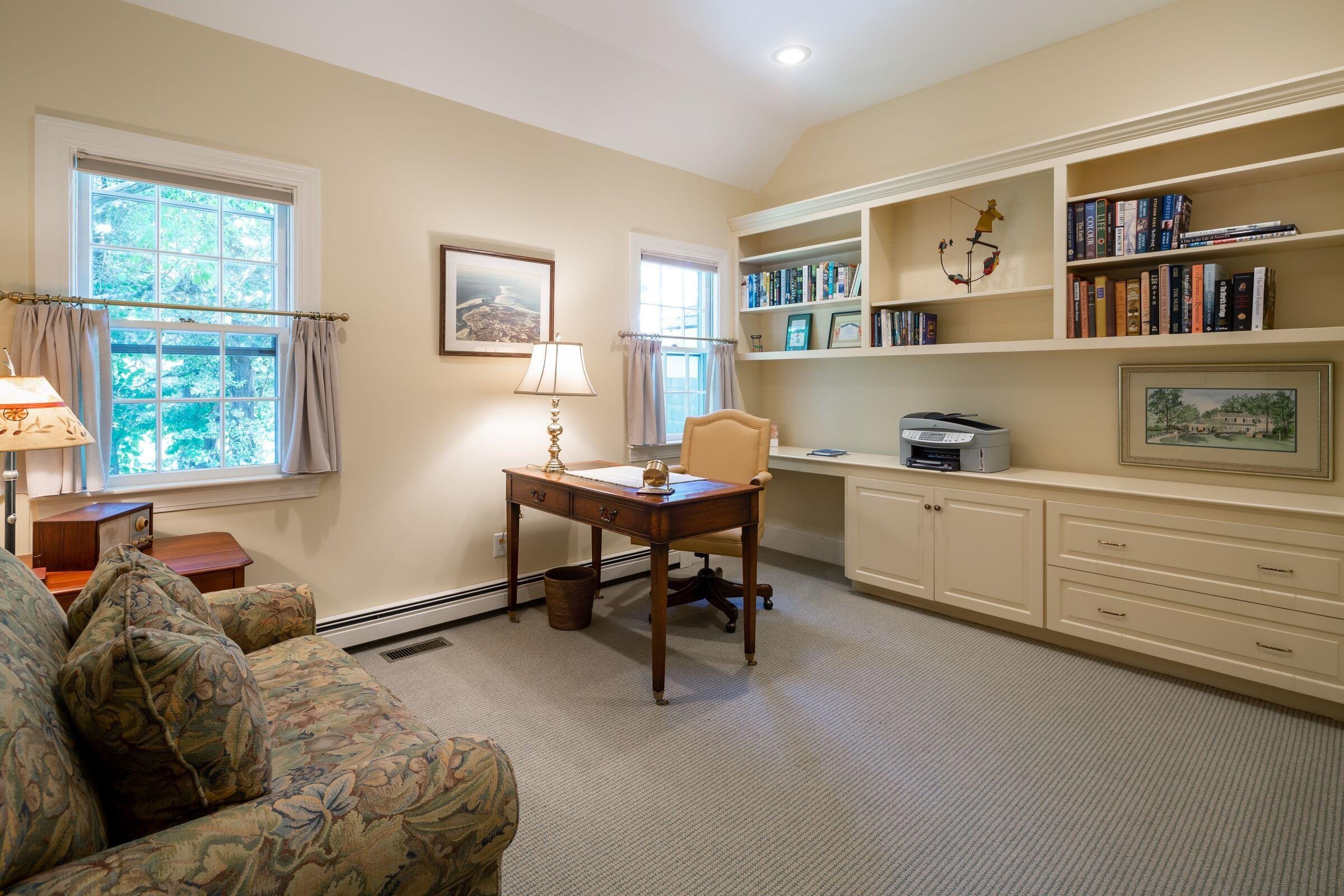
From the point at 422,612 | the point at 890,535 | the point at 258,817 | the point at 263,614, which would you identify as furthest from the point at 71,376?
the point at 890,535

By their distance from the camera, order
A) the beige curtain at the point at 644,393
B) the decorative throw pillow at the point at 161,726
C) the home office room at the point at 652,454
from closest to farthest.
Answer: the decorative throw pillow at the point at 161,726
the home office room at the point at 652,454
the beige curtain at the point at 644,393

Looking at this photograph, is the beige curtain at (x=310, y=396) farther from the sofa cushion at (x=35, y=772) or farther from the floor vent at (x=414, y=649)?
the sofa cushion at (x=35, y=772)

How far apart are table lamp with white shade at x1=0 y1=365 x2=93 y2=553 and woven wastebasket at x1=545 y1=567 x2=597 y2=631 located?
6.18 ft

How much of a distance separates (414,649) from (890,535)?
2467 mm

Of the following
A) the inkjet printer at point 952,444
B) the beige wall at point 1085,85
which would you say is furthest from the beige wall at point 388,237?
the inkjet printer at point 952,444

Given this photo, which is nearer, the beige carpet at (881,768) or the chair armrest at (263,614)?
the beige carpet at (881,768)

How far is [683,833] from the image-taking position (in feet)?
6.03

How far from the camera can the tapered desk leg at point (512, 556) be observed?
11.2 ft

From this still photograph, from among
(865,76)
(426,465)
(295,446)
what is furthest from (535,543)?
(865,76)

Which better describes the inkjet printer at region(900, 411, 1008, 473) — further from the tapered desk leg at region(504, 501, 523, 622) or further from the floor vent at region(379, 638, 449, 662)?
the floor vent at region(379, 638, 449, 662)

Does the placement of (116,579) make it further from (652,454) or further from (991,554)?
(991,554)

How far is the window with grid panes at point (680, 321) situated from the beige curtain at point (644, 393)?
83 mm

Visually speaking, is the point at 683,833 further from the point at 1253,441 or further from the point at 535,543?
the point at 1253,441

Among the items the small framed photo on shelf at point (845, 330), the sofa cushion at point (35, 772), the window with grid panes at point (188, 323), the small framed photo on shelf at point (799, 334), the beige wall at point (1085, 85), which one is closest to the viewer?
the sofa cushion at point (35, 772)
